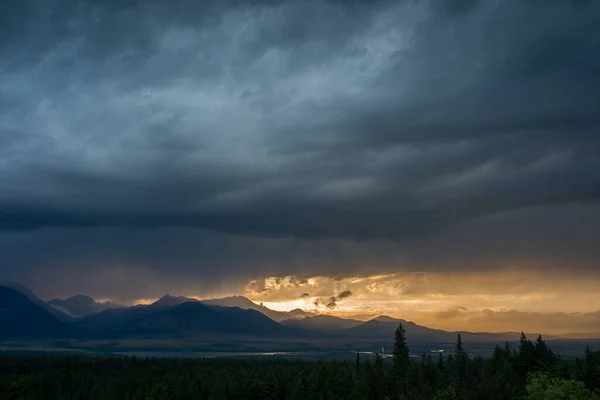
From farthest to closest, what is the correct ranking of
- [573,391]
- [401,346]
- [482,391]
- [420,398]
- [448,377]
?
[401,346] < [448,377] < [482,391] < [420,398] < [573,391]

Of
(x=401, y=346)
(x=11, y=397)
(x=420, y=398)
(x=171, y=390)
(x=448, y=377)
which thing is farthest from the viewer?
(x=401, y=346)

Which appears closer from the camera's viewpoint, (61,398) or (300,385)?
(300,385)

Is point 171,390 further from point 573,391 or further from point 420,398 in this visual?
point 573,391

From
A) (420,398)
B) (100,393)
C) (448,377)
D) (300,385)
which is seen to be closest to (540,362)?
(448,377)

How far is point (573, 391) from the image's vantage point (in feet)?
261

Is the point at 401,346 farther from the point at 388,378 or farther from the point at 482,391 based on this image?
the point at 482,391

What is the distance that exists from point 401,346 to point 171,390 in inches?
2893

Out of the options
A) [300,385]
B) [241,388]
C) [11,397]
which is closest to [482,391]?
[300,385]

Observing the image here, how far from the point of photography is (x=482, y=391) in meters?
154

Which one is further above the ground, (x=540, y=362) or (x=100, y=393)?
(x=540, y=362)

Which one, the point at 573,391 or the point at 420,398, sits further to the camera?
the point at 420,398

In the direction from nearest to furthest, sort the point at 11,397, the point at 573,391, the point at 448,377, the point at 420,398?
the point at 573,391, the point at 11,397, the point at 420,398, the point at 448,377

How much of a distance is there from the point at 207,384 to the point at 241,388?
25.2 metres

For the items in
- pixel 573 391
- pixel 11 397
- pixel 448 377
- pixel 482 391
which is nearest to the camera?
pixel 573 391
